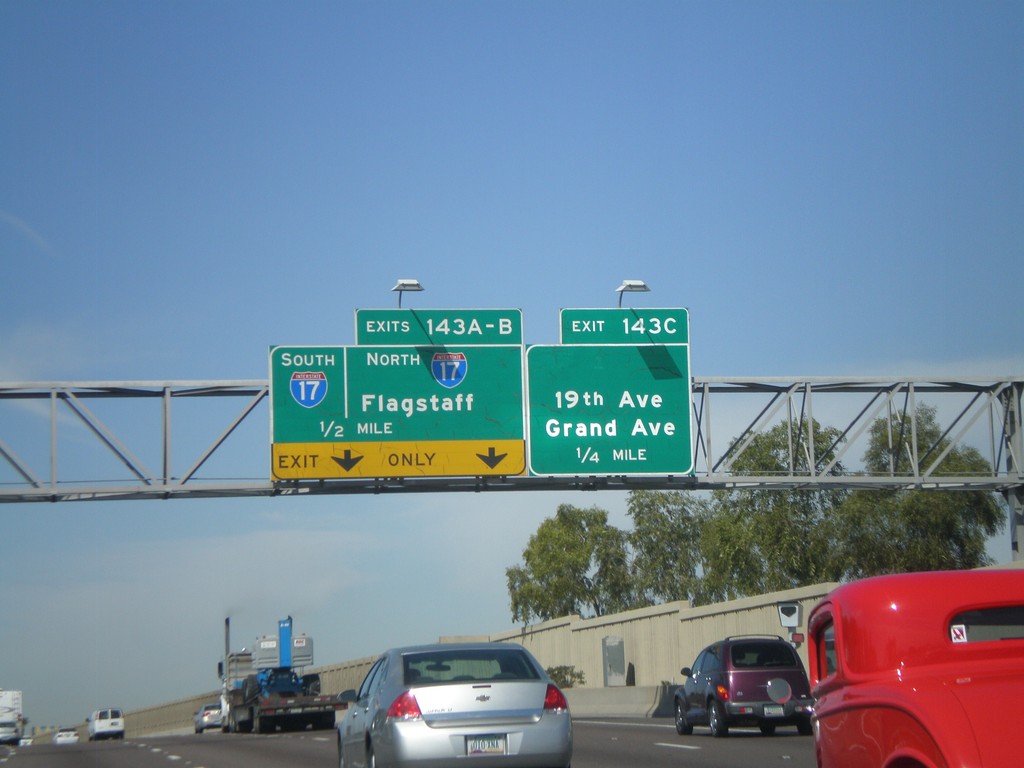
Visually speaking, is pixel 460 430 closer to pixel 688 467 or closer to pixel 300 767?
pixel 688 467

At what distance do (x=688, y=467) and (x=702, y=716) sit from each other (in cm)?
664

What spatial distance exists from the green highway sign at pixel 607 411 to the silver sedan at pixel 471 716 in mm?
16127

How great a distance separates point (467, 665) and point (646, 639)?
32.1m

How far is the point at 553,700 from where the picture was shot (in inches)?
508

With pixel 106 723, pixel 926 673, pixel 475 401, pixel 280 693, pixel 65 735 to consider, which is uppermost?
pixel 475 401

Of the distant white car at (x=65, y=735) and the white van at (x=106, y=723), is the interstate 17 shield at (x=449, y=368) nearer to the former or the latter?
the white van at (x=106, y=723)

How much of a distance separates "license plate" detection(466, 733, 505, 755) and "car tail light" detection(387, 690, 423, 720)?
1.72 feet

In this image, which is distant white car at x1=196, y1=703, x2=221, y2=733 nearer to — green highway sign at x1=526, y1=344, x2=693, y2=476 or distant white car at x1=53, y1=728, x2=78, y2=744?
distant white car at x1=53, y1=728, x2=78, y2=744

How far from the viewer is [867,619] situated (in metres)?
8.03

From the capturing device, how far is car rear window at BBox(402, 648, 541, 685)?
1306 cm

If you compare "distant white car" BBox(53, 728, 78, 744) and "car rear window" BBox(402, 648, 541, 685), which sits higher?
"car rear window" BBox(402, 648, 541, 685)

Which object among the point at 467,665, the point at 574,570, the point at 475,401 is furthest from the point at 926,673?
the point at 574,570

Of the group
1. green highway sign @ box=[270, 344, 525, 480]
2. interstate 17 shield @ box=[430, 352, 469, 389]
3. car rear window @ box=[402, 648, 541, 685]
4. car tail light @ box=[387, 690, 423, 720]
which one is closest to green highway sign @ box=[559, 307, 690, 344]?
green highway sign @ box=[270, 344, 525, 480]

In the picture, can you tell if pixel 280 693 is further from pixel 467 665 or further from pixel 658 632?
pixel 467 665
